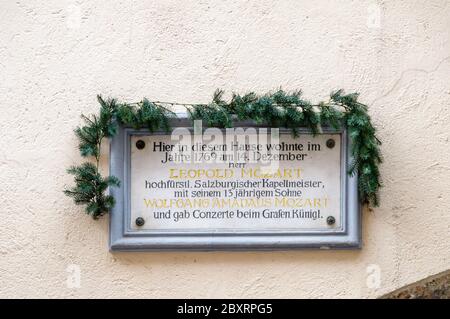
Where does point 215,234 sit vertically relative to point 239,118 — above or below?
below

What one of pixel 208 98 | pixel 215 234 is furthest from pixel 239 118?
pixel 215 234

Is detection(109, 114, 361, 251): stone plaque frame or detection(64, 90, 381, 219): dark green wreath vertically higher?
detection(64, 90, 381, 219): dark green wreath

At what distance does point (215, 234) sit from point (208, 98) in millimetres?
520

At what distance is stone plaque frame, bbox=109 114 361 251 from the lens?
6.52 ft

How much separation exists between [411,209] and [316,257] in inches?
16.4

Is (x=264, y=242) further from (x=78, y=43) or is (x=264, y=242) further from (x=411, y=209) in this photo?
(x=78, y=43)

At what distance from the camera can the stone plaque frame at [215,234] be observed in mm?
1986

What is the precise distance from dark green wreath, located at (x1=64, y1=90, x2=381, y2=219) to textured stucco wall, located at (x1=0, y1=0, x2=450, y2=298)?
0.09m

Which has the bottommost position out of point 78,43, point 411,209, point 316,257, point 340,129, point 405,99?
point 316,257

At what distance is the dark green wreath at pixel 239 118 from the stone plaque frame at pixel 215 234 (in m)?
0.04

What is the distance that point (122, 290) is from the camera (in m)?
2.05

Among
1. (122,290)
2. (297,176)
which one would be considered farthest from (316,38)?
(122,290)

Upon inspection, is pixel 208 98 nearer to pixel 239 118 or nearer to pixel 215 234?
pixel 239 118

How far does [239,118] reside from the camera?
196 centimetres
